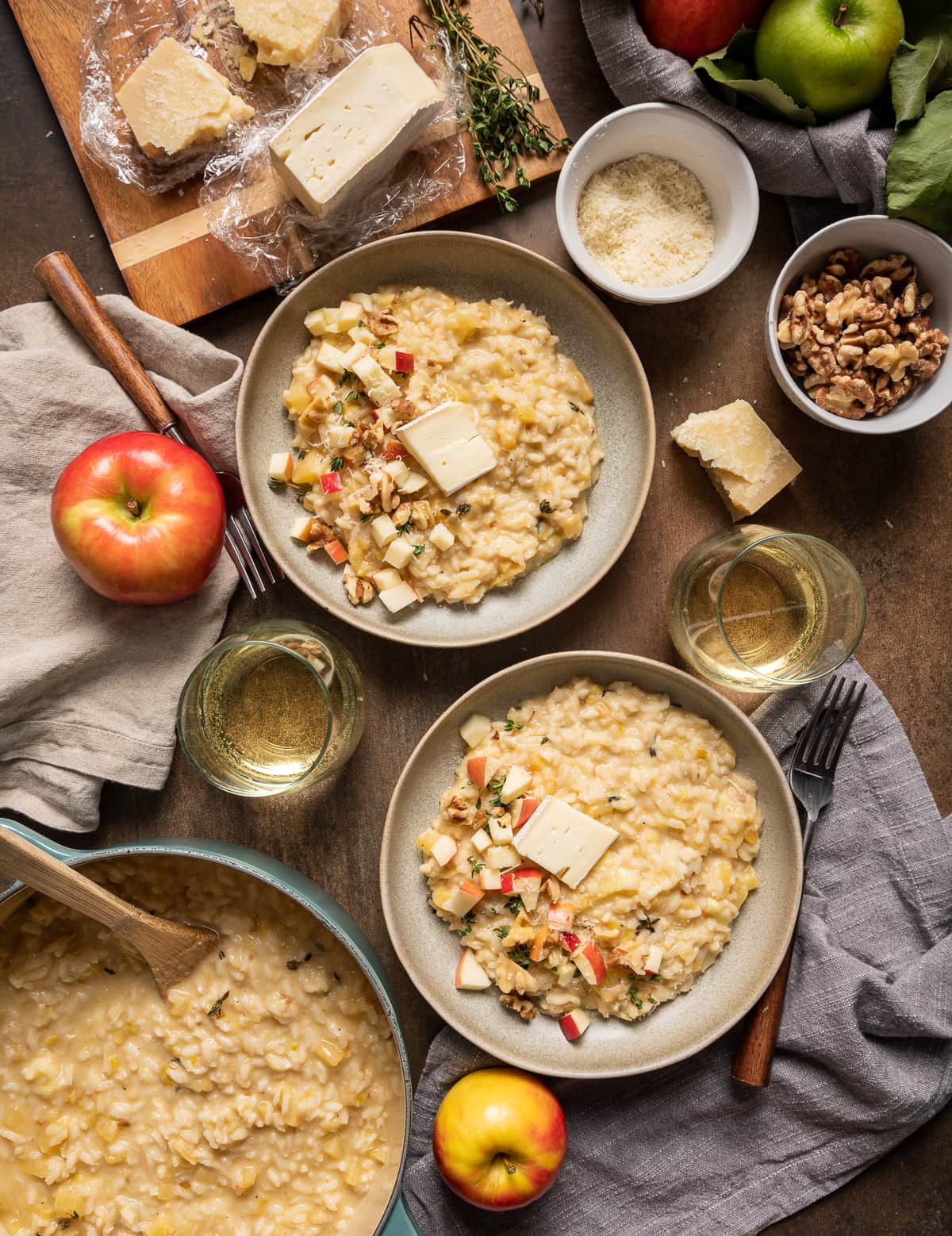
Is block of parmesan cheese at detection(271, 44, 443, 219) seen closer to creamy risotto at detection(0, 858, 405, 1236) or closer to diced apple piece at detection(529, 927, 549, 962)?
creamy risotto at detection(0, 858, 405, 1236)

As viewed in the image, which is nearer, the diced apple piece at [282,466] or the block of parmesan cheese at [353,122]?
the block of parmesan cheese at [353,122]

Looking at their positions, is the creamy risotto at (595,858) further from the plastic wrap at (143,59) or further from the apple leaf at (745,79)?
the plastic wrap at (143,59)

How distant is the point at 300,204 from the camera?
255 centimetres

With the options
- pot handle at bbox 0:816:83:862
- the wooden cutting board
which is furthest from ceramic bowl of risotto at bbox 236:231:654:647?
pot handle at bbox 0:816:83:862

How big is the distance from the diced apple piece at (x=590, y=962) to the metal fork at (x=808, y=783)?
1.50ft

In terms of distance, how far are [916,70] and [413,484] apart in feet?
5.30

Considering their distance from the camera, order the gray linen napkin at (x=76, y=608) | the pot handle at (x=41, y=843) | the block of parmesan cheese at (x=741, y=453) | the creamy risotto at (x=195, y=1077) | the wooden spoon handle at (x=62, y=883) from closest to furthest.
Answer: the wooden spoon handle at (x=62, y=883) < the pot handle at (x=41, y=843) < the creamy risotto at (x=195, y=1077) < the gray linen napkin at (x=76, y=608) < the block of parmesan cheese at (x=741, y=453)

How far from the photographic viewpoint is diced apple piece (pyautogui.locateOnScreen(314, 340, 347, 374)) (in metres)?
2.44

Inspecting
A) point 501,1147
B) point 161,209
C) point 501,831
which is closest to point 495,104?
point 161,209

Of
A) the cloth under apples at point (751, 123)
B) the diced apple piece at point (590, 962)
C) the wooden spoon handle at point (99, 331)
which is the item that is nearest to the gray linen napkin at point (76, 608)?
the wooden spoon handle at point (99, 331)

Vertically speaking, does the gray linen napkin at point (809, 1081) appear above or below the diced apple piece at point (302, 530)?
below

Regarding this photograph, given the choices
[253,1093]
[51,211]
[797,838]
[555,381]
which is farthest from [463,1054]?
[51,211]

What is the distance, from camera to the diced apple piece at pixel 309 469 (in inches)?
98.0

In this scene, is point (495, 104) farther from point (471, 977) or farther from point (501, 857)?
point (471, 977)
